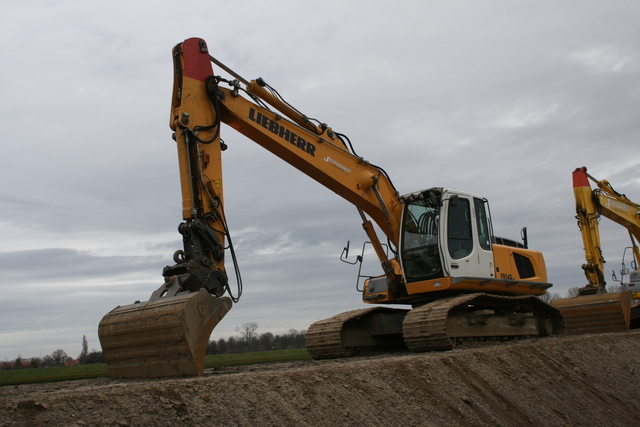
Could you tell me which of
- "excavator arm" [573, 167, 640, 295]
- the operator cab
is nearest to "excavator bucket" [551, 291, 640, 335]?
"excavator arm" [573, 167, 640, 295]

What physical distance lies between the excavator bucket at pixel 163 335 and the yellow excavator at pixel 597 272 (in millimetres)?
11168

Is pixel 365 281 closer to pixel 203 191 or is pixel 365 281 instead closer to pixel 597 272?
pixel 203 191

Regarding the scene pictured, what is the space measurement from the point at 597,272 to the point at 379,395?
12.0m

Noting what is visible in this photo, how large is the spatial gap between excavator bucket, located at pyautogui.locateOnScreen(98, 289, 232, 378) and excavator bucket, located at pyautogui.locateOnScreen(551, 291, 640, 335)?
11.0 metres

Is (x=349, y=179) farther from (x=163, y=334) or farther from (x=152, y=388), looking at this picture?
(x=152, y=388)

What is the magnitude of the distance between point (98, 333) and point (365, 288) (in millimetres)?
5914

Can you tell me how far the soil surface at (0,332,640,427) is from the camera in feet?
16.3

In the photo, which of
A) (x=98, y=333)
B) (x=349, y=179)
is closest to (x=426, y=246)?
(x=349, y=179)

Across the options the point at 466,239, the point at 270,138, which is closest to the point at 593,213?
the point at 466,239

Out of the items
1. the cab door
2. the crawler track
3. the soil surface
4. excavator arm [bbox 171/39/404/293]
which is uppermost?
excavator arm [bbox 171/39/404/293]

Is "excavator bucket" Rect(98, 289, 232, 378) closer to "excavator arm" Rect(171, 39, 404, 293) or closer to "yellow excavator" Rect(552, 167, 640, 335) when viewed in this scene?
"excavator arm" Rect(171, 39, 404, 293)

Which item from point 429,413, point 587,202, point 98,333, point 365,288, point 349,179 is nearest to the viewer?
point 429,413

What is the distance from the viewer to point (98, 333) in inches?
279

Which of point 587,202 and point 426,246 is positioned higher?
point 587,202
